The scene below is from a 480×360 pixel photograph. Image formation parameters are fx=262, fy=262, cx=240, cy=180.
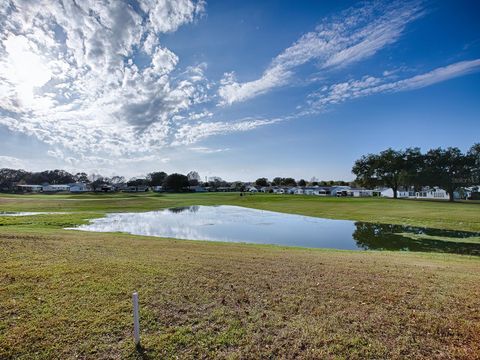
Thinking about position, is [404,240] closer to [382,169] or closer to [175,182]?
[382,169]

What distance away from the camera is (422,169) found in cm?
8044

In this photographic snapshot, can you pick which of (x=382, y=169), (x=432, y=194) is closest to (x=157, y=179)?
(x=382, y=169)

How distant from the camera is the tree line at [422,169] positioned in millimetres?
72000

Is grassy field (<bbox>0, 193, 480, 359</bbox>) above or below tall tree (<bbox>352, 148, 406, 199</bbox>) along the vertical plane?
below

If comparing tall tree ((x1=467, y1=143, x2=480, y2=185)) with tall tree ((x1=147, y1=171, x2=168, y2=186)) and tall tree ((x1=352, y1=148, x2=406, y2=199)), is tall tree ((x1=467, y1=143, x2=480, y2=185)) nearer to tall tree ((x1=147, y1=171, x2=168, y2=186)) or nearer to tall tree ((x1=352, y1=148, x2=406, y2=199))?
tall tree ((x1=352, y1=148, x2=406, y2=199))

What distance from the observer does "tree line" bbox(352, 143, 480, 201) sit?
7200 cm

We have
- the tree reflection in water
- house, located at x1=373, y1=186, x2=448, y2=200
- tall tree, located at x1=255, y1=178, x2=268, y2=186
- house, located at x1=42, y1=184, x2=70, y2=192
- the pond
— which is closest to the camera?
the tree reflection in water

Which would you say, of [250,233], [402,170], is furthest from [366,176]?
[250,233]

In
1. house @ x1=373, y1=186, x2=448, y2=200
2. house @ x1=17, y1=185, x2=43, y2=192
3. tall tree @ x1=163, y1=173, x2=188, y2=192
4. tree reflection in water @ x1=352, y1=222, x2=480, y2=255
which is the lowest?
tree reflection in water @ x1=352, y1=222, x2=480, y2=255

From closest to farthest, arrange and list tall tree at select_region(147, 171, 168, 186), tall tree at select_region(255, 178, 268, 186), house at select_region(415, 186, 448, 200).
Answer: house at select_region(415, 186, 448, 200)
tall tree at select_region(147, 171, 168, 186)
tall tree at select_region(255, 178, 268, 186)

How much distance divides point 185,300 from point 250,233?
65.6 ft

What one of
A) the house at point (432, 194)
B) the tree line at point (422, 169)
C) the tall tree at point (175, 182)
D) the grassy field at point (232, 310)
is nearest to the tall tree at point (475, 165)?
the tree line at point (422, 169)

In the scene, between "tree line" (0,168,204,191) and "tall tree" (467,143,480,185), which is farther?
"tree line" (0,168,204,191)

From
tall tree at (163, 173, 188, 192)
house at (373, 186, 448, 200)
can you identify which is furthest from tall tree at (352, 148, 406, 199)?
tall tree at (163, 173, 188, 192)
